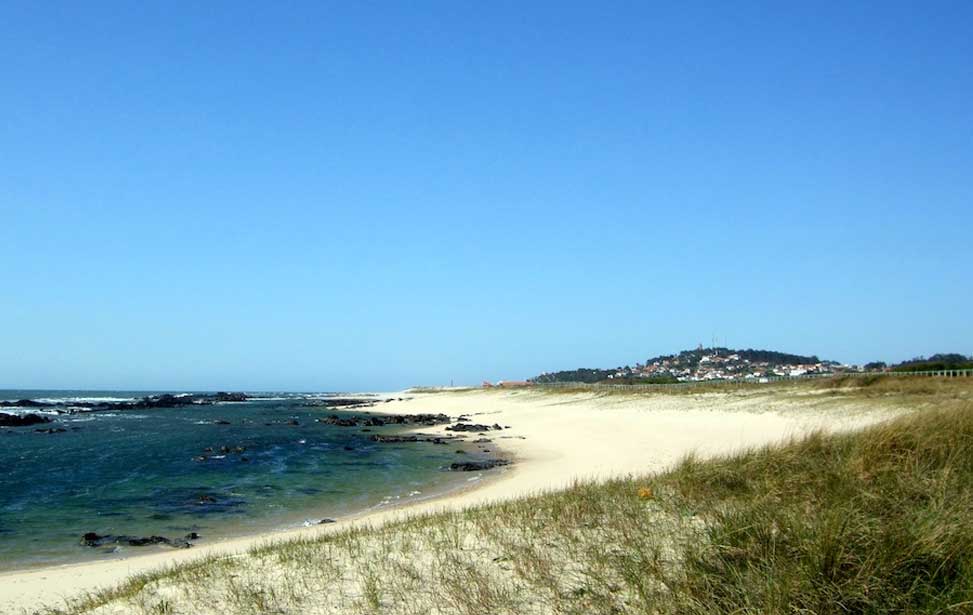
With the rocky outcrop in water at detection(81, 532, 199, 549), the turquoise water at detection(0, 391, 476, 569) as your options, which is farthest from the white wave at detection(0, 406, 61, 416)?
the rocky outcrop in water at detection(81, 532, 199, 549)

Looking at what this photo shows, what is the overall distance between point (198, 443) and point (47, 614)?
3311 centimetres

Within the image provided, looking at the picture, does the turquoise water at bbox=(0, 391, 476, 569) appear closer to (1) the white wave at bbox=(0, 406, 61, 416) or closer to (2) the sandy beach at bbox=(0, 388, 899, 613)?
(2) the sandy beach at bbox=(0, 388, 899, 613)

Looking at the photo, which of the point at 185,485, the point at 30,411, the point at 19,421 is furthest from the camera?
the point at 30,411

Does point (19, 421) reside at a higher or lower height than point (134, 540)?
higher

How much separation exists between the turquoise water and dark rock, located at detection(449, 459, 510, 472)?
76cm

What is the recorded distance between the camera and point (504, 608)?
18.6ft

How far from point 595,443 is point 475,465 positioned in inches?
215

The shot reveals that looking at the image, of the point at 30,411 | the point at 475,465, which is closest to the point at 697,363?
the point at 30,411

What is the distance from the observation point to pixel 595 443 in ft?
90.8

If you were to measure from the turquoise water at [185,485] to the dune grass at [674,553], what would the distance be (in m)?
7.72

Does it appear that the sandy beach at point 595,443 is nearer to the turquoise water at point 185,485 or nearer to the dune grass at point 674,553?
the turquoise water at point 185,485

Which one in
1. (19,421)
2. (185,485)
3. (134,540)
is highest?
(19,421)

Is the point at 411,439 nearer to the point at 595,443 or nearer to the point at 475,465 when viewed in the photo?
the point at 595,443

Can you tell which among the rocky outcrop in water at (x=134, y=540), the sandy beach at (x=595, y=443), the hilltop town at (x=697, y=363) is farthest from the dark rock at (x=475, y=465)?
the hilltop town at (x=697, y=363)
